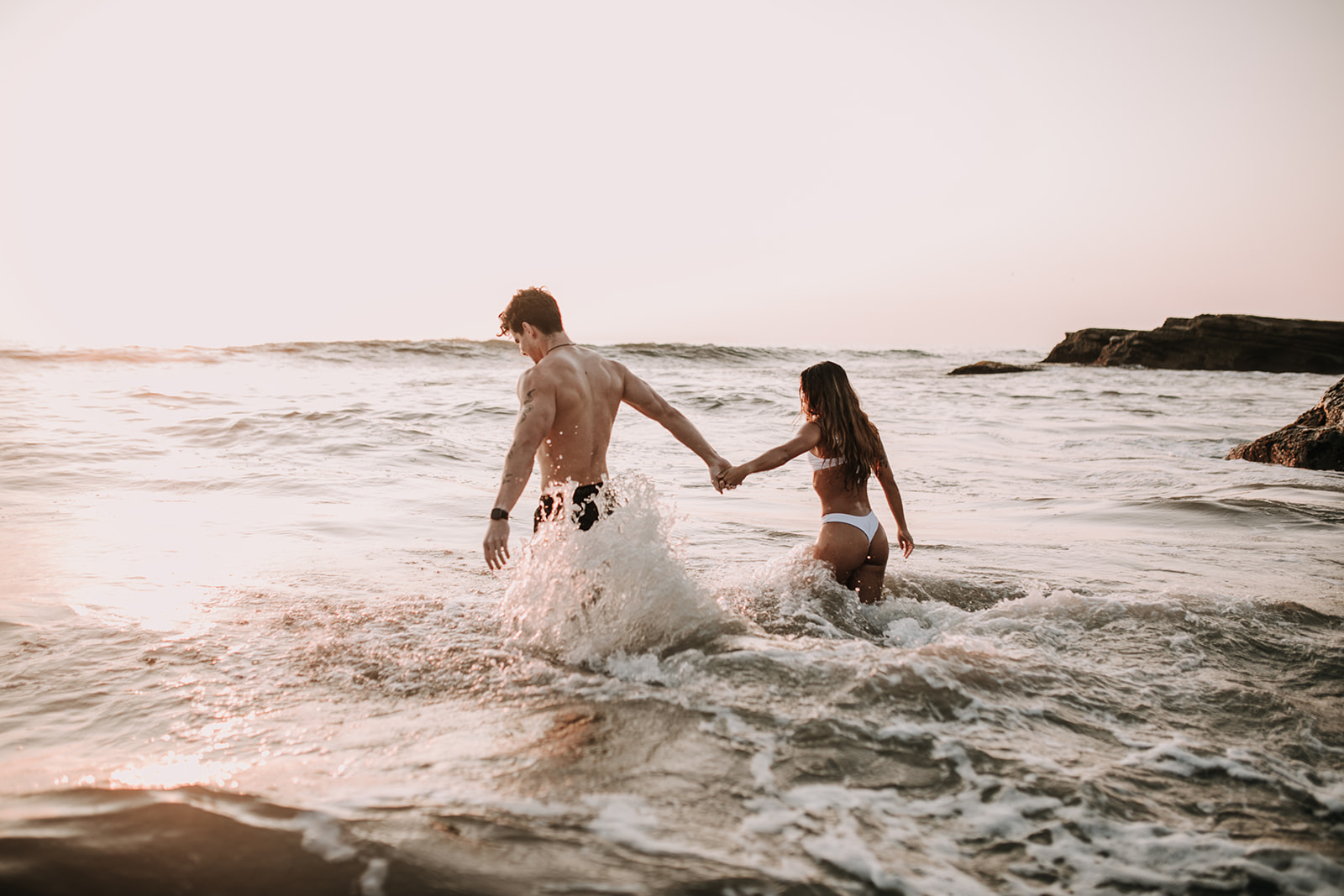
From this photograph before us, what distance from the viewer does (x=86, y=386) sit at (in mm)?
20172

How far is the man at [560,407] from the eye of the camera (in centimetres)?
502

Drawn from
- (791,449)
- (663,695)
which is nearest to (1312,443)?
(791,449)

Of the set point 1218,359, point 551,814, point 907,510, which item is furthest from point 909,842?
point 1218,359

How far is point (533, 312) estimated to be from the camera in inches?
209

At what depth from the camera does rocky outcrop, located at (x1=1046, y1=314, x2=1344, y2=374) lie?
42.2 meters

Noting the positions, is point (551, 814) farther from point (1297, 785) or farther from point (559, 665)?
point (1297, 785)

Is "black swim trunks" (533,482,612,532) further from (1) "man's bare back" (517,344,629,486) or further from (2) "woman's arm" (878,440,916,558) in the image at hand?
(2) "woman's arm" (878,440,916,558)

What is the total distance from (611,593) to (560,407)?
119 cm

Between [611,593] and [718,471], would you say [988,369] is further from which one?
[611,593]

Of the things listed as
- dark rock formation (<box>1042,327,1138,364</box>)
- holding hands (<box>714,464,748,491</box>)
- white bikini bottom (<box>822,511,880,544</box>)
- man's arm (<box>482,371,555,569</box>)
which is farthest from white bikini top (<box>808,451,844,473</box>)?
dark rock formation (<box>1042,327,1138,364</box>)

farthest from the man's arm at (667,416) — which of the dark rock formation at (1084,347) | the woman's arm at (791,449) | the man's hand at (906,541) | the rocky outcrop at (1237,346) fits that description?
the dark rock formation at (1084,347)

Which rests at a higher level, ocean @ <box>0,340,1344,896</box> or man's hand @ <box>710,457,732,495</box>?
man's hand @ <box>710,457,732,495</box>

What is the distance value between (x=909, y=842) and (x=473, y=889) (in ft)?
4.55

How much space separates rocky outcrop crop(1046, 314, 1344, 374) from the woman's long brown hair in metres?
43.5
